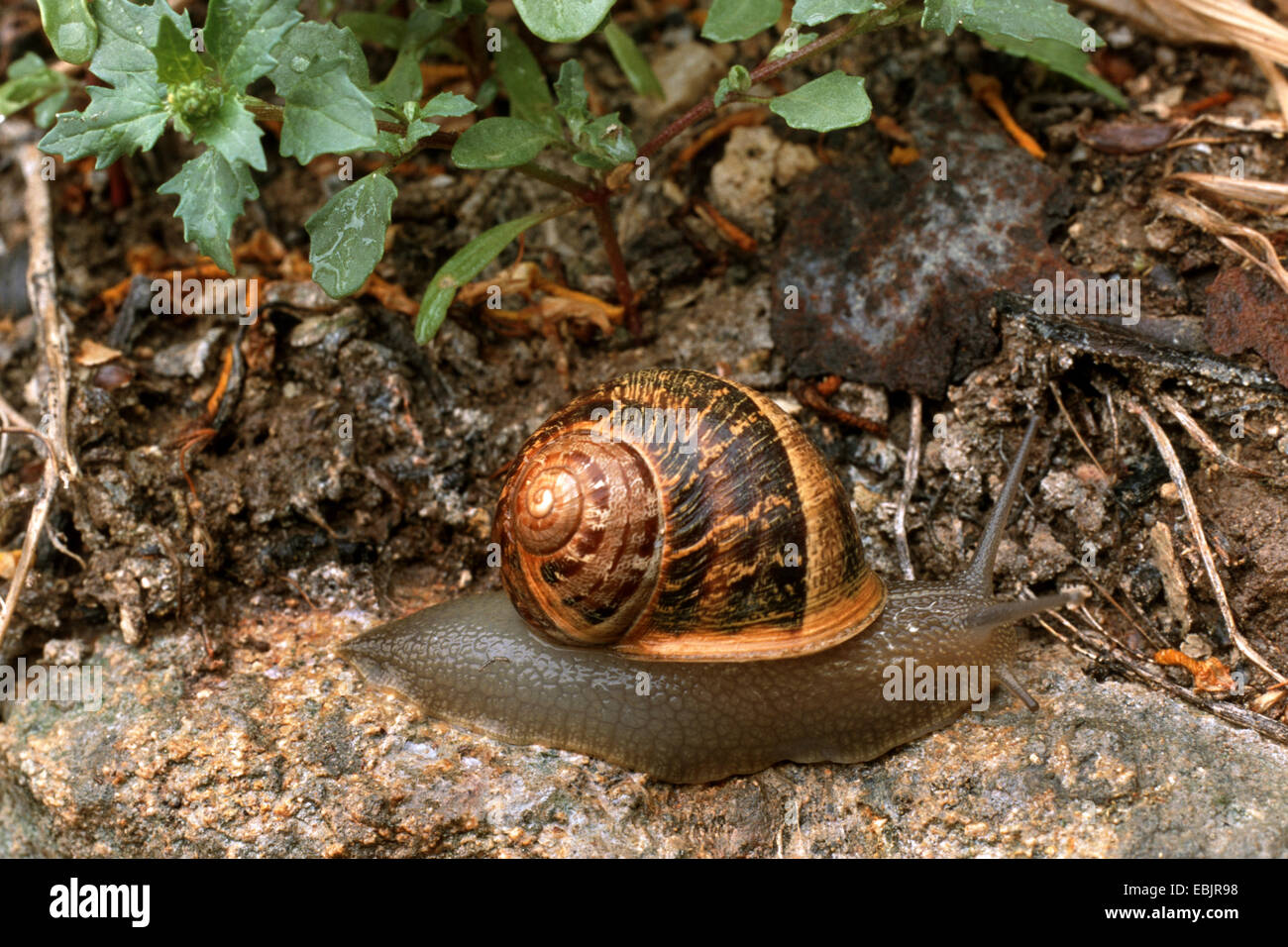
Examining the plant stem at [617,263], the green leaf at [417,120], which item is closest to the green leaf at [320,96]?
the green leaf at [417,120]

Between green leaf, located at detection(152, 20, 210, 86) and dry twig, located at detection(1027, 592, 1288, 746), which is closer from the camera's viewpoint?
green leaf, located at detection(152, 20, 210, 86)

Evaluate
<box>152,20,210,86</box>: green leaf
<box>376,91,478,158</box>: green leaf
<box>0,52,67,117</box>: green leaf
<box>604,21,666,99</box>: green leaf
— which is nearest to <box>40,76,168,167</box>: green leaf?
<box>152,20,210,86</box>: green leaf

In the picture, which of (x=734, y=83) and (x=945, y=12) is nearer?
(x=945, y=12)

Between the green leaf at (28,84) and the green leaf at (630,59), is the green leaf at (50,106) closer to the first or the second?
the green leaf at (28,84)

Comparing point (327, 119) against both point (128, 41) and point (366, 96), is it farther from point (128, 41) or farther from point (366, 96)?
point (128, 41)

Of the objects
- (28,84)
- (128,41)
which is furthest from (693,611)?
(28,84)

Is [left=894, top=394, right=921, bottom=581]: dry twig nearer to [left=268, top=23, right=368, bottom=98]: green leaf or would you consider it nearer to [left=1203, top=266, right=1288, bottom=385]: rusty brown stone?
[left=1203, top=266, right=1288, bottom=385]: rusty brown stone
